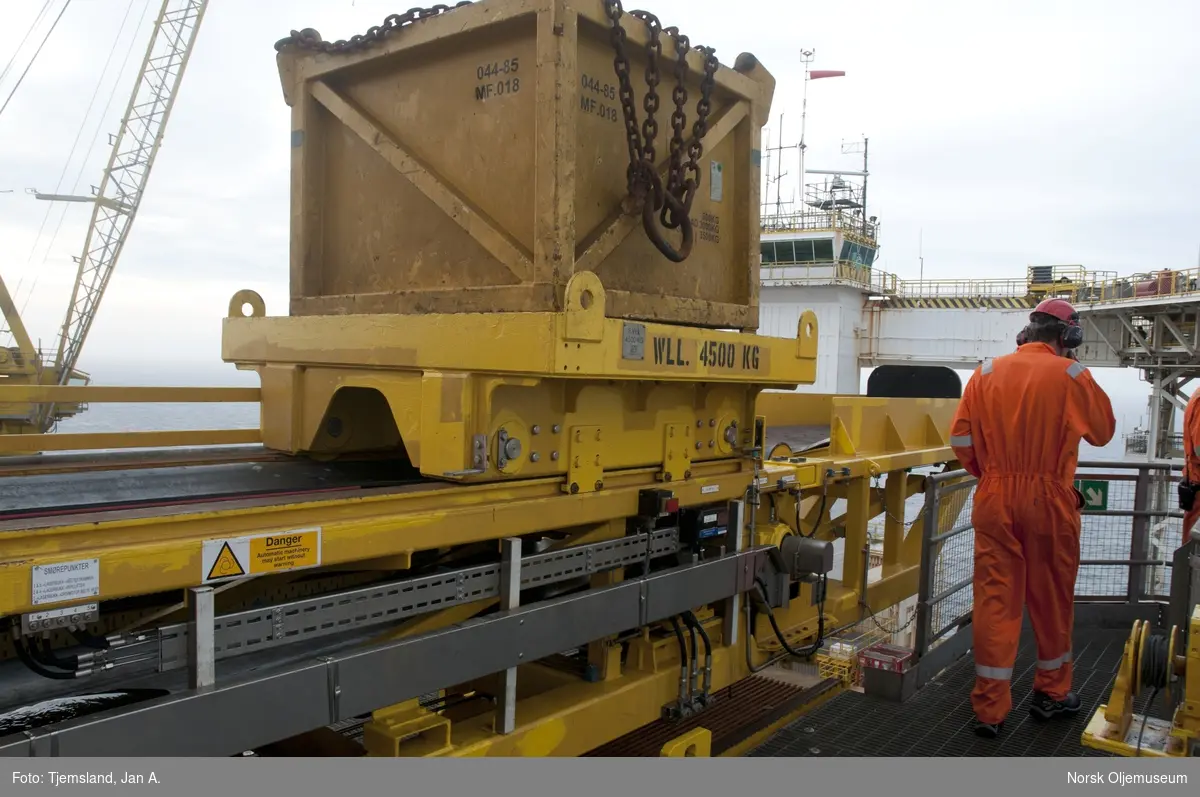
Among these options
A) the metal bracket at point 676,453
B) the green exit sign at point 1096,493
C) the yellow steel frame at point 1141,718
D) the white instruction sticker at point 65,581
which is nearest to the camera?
the white instruction sticker at point 65,581

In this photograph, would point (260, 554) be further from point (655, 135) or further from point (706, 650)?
point (706, 650)

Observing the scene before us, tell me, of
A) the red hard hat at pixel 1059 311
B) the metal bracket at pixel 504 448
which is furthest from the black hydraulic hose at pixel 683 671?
the red hard hat at pixel 1059 311

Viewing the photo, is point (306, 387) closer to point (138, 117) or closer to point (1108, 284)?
point (1108, 284)

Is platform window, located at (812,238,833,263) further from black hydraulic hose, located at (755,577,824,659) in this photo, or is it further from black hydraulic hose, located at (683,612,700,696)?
black hydraulic hose, located at (683,612,700,696)

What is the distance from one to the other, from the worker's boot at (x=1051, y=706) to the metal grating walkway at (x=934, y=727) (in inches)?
1.4

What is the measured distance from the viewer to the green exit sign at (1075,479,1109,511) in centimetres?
602

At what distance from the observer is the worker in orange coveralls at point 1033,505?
4008 millimetres

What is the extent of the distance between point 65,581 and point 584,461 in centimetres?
204

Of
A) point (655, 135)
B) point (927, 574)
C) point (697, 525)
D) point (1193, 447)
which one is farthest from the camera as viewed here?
point (1193, 447)

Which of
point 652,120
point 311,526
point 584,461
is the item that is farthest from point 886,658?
point 311,526

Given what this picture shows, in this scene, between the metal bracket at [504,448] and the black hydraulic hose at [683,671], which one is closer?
the metal bracket at [504,448]

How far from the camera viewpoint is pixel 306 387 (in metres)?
4.03

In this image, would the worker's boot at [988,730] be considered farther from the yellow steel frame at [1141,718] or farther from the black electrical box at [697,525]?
the black electrical box at [697,525]

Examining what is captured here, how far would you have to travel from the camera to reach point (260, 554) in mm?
2496
